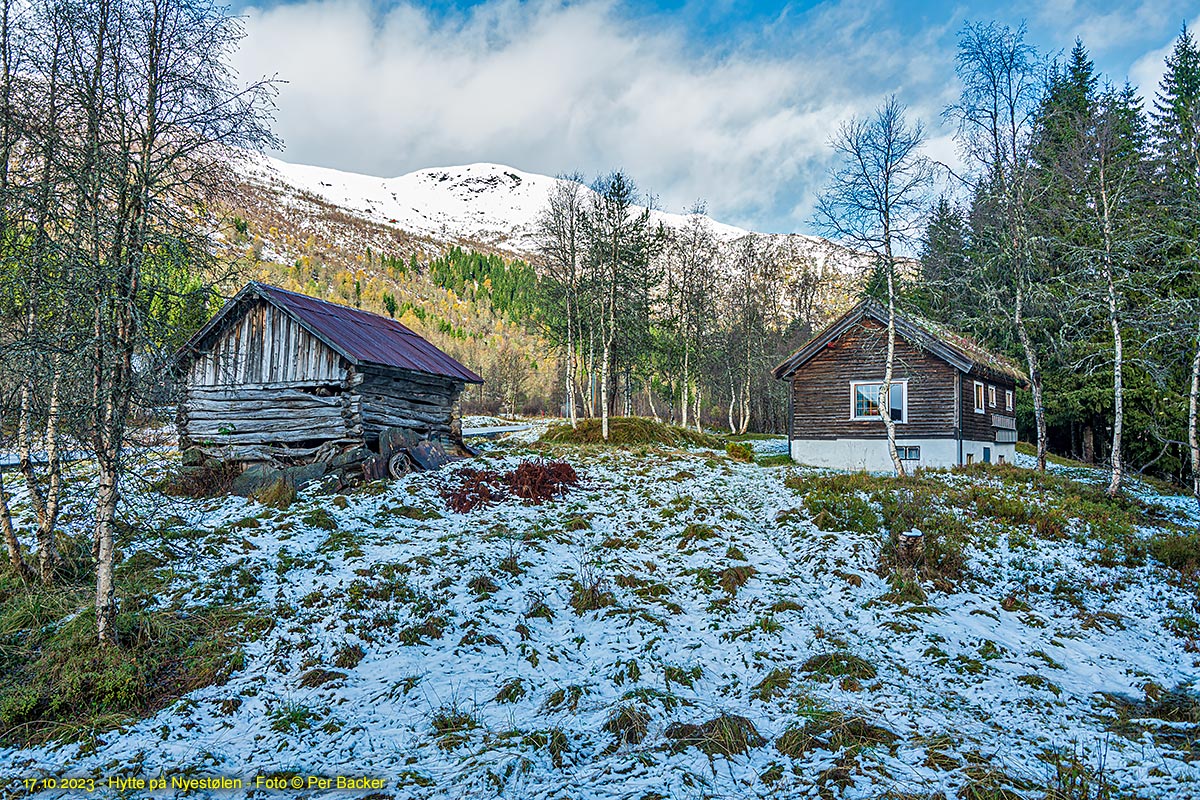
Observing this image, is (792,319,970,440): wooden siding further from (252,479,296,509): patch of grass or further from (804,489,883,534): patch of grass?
(252,479,296,509): patch of grass

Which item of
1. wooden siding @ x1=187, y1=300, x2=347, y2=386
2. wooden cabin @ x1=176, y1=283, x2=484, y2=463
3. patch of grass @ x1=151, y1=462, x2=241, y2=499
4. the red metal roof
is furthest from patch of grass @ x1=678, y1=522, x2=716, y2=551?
patch of grass @ x1=151, y1=462, x2=241, y2=499

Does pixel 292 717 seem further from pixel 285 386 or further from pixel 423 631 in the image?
pixel 285 386

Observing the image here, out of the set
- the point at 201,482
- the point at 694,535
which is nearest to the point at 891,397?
the point at 694,535

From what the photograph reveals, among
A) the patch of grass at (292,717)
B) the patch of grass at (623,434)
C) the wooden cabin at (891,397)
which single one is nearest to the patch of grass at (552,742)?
the patch of grass at (292,717)

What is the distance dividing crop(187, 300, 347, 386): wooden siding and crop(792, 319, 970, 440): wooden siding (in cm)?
1916

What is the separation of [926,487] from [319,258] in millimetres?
138137

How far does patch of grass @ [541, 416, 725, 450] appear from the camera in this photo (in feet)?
84.9

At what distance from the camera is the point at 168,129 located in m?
7.21

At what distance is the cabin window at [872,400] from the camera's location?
2316cm

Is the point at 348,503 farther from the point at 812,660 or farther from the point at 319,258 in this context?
the point at 319,258

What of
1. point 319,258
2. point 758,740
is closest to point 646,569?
point 758,740

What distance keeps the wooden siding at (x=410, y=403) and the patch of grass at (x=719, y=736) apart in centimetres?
1250

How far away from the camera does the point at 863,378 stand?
23.7 m

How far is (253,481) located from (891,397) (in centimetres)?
2345
